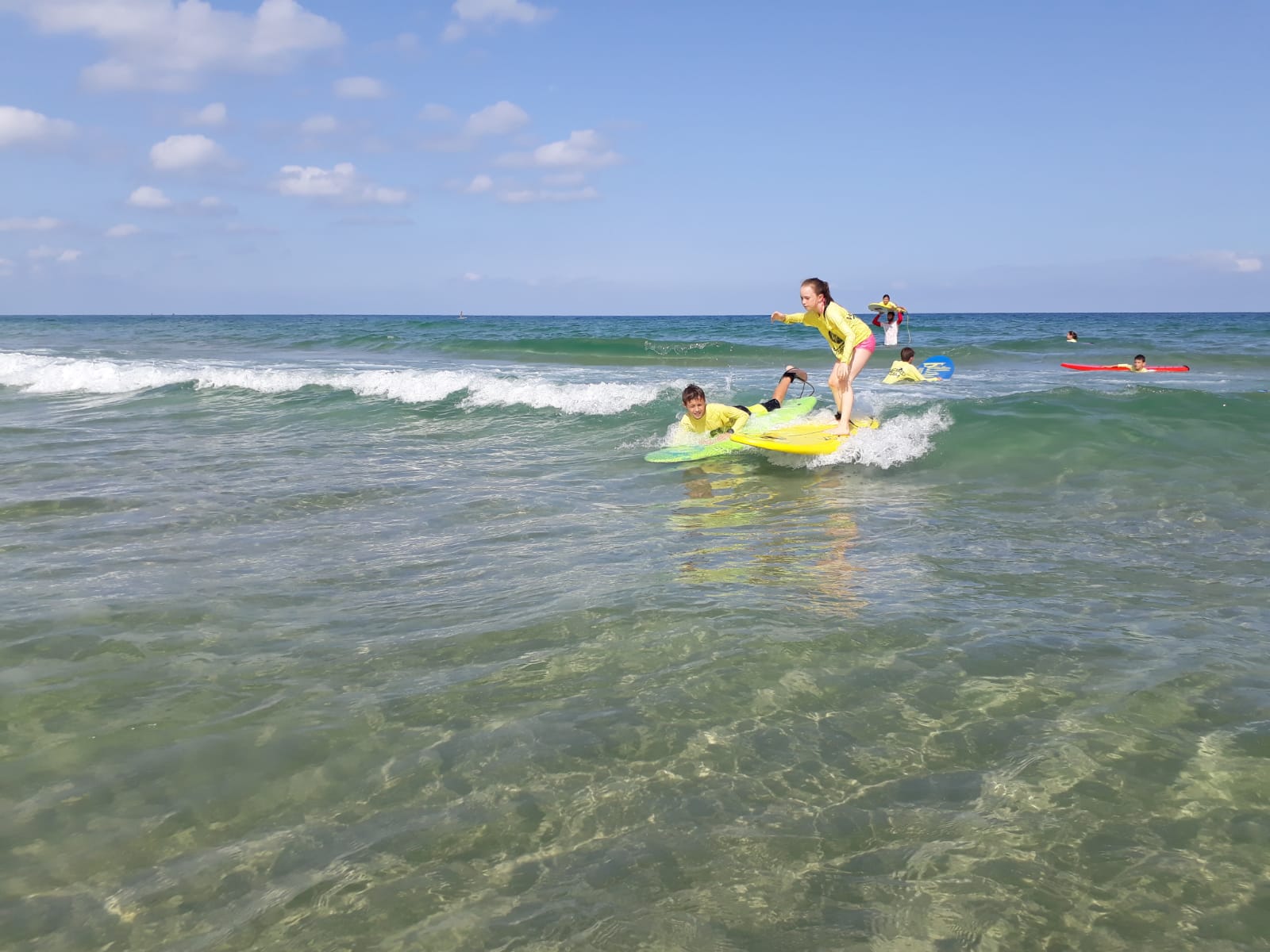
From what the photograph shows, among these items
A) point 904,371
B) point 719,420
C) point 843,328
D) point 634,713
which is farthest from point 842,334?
point 904,371

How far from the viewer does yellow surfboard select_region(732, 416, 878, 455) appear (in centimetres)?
1073

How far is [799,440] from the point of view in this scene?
10836 mm

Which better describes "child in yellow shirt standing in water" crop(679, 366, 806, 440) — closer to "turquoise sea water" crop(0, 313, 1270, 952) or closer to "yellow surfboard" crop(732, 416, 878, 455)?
"yellow surfboard" crop(732, 416, 878, 455)

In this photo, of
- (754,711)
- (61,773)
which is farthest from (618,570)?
(61,773)

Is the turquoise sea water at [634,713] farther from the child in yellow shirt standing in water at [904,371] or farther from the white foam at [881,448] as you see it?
the child in yellow shirt standing in water at [904,371]

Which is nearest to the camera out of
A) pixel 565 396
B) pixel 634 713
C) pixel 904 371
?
pixel 634 713

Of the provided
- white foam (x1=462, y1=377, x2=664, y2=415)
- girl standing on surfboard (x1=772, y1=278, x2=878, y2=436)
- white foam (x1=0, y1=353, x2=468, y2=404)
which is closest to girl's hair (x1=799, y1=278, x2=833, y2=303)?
girl standing on surfboard (x1=772, y1=278, x2=878, y2=436)

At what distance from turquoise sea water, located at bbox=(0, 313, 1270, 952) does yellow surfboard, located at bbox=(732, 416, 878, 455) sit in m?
1.04

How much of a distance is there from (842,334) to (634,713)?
7473 millimetres

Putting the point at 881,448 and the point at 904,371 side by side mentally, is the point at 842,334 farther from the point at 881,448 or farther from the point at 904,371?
the point at 904,371

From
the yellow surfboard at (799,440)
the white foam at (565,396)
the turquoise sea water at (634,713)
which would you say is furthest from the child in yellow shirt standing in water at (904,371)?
the turquoise sea water at (634,713)

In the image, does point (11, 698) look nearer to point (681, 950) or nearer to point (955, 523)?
point (681, 950)

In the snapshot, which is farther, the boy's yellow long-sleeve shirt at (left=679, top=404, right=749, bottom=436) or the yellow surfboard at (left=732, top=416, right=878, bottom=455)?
the boy's yellow long-sleeve shirt at (left=679, top=404, right=749, bottom=436)

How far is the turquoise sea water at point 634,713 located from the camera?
2.86 meters
